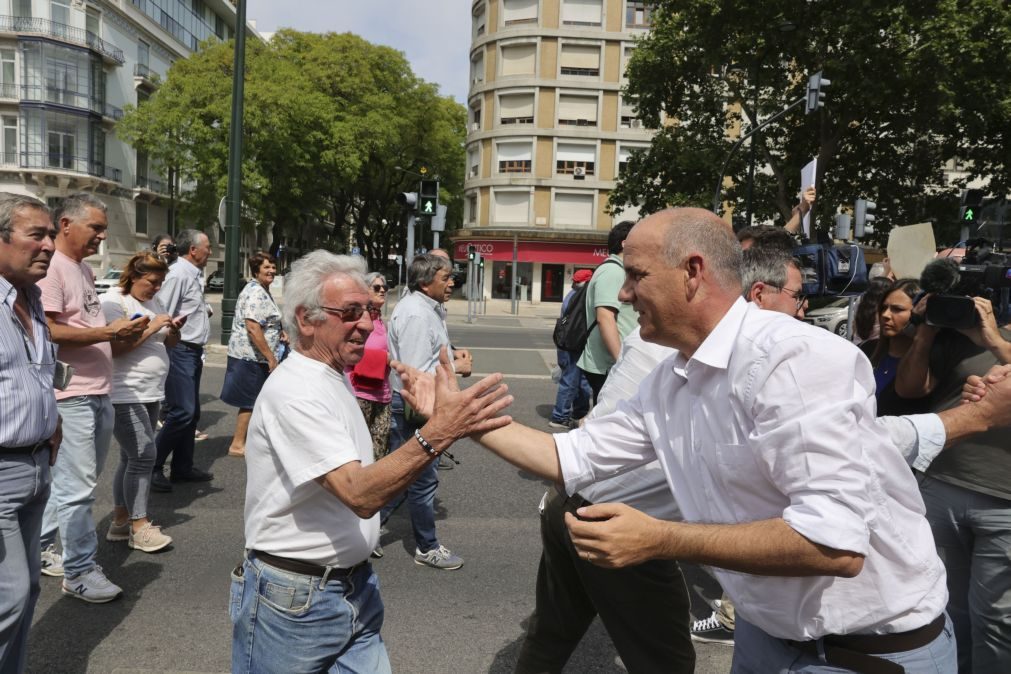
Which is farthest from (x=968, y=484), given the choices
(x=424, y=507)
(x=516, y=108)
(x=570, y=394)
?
(x=516, y=108)

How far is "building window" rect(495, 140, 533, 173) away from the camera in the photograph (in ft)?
139

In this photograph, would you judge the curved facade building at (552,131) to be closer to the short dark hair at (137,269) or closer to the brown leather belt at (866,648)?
the short dark hair at (137,269)

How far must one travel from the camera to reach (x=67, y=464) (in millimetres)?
3791

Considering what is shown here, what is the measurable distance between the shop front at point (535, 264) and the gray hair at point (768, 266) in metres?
38.7

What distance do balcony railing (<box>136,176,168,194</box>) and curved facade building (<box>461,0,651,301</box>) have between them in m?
19.5

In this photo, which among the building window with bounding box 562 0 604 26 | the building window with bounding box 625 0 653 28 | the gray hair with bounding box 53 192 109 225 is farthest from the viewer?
the building window with bounding box 562 0 604 26

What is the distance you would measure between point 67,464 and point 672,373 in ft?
10.6

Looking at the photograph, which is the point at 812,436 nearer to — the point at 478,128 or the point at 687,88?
the point at 687,88

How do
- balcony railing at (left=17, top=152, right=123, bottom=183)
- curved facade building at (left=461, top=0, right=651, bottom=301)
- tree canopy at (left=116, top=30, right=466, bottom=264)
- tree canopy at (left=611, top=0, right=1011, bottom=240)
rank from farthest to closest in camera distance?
curved facade building at (left=461, top=0, right=651, bottom=301), balcony railing at (left=17, top=152, right=123, bottom=183), tree canopy at (left=116, top=30, right=466, bottom=264), tree canopy at (left=611, top=0, right=1011, bottom=240)

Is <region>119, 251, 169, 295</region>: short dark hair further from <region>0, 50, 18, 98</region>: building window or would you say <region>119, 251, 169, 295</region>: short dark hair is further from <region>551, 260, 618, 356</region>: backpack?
<region>0, 50, 18, 98</region>: building window

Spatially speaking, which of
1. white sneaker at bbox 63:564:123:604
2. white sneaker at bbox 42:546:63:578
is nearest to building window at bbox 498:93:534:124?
white sneaker at bbox 42:546:63:578

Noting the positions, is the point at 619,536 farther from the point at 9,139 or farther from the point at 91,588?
the point at 9,139

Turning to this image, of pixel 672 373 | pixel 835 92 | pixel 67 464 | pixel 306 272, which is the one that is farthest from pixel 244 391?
pixel 835 92

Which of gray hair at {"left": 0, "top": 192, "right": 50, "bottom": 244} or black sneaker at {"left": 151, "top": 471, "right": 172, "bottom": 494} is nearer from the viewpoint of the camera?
gray hair at {"left": 0, "top": 192, "right": 50, "bottom": 244}
